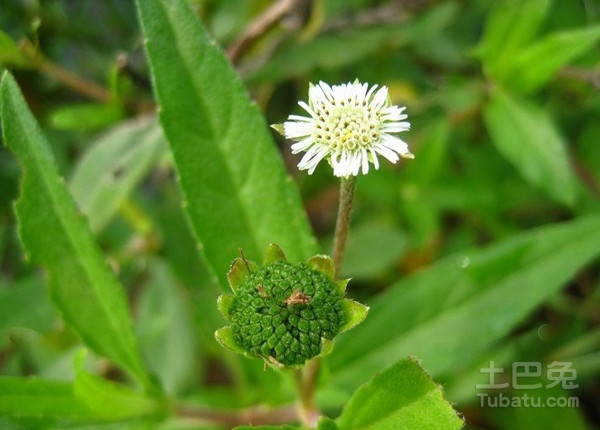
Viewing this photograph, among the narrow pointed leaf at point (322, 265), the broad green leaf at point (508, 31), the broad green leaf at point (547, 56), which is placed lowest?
the narrow pointed leaf at point (322, 265)

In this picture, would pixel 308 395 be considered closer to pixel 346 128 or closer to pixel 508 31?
pixel 346 128

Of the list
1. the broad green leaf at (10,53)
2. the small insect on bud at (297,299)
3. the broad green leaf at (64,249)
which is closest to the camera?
the small insect on bud at (297,299)

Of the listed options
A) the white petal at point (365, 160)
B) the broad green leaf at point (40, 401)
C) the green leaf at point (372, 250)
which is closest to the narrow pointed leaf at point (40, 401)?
the broad green leaf at point (40, 401)

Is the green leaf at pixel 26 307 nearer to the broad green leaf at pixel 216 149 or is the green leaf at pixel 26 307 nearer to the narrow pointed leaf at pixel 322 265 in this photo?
the broad green leaf at pixel 216 149

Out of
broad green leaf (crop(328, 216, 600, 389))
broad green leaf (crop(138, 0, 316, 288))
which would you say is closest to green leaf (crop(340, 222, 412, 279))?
broad green leaf (crop(328, 216, 600, 389))

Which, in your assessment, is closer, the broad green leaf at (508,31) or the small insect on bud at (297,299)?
the small insect on bud at (297,299)

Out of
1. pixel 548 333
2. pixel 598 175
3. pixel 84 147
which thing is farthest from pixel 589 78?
pixel 84 147

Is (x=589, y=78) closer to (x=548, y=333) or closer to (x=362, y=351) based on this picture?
(x=548, y=333)
